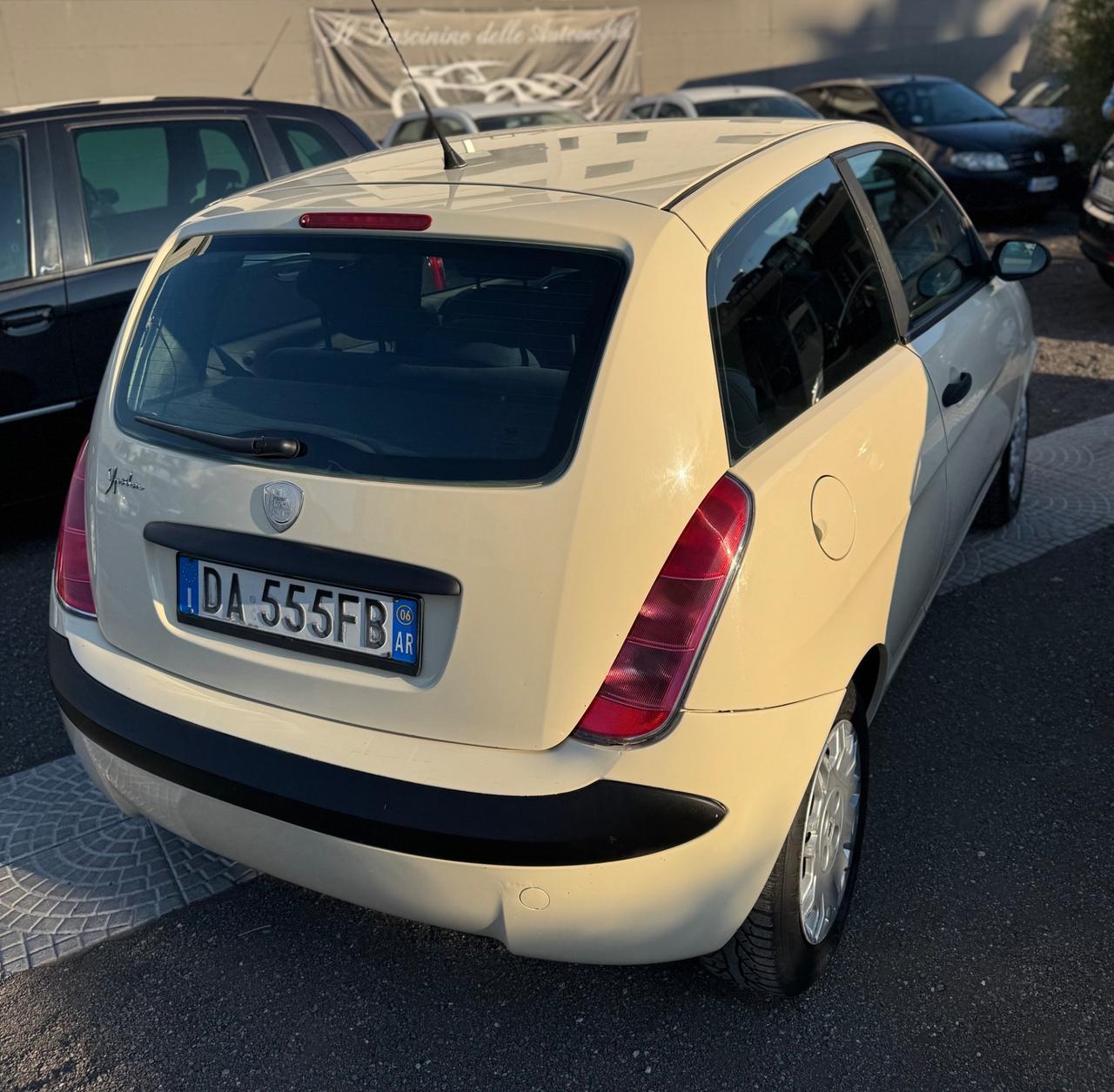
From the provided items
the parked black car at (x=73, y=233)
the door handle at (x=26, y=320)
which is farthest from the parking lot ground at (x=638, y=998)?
the door handle at (x=26, y=320)

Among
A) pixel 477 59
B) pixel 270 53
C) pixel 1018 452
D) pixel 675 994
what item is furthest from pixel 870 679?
pixel 477 59

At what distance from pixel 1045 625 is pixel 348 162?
8.63 feet

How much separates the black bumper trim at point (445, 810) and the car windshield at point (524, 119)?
11.1 m

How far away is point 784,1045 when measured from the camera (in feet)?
7.42

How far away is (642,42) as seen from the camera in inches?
718

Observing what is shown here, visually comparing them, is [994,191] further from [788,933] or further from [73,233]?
[788,933]

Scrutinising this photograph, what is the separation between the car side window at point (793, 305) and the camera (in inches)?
86.4

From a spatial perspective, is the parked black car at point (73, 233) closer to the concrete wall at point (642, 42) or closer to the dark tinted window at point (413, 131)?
the dark tinted window at point (413, 131)

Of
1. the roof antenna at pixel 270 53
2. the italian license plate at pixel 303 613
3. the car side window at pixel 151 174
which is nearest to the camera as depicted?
the italian license plate at pixel 303 613

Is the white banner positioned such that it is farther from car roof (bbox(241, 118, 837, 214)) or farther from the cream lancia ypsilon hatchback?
the cream lancia ypsilon hatchback

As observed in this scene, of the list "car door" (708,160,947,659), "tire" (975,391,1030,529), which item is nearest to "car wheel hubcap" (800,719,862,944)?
"car door" (708,160,947,659)

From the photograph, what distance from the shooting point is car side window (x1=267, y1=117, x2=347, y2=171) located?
213 inches

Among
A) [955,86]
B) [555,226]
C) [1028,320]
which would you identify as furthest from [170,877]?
[955,86]

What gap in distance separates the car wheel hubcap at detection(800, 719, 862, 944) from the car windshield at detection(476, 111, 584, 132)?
429 inches
